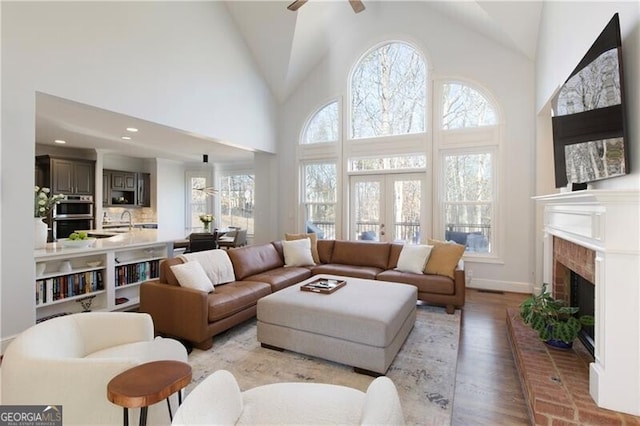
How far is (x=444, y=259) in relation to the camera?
4.16 meters

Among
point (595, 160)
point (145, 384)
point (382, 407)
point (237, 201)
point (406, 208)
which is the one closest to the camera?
Answer: point (382, 407)

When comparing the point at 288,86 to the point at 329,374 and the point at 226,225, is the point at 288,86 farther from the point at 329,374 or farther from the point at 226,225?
the point at 329,374

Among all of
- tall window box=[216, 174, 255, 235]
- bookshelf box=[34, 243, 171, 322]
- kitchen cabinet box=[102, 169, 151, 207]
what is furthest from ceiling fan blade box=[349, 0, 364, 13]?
kitchen cabinet box=[102, 169, 151, 207]

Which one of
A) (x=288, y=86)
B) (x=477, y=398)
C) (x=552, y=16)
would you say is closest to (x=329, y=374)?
(x=477, y=398)

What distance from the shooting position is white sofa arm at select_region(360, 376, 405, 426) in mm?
1136

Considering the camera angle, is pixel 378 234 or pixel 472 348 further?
pixel 378 234

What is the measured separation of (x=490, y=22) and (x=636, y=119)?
356cm

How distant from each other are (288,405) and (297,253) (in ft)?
11.6

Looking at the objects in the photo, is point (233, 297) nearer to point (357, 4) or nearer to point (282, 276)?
point (282, 276)

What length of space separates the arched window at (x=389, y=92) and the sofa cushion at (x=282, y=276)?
299cm

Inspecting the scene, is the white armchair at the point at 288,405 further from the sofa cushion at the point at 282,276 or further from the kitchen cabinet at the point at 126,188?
the kitchen cabinet at the point at 126,188

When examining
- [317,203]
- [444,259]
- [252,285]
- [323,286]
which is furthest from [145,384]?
[317,203]

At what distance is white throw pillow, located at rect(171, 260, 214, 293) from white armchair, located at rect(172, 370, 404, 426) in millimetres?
1913

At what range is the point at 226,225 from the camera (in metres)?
9.51
